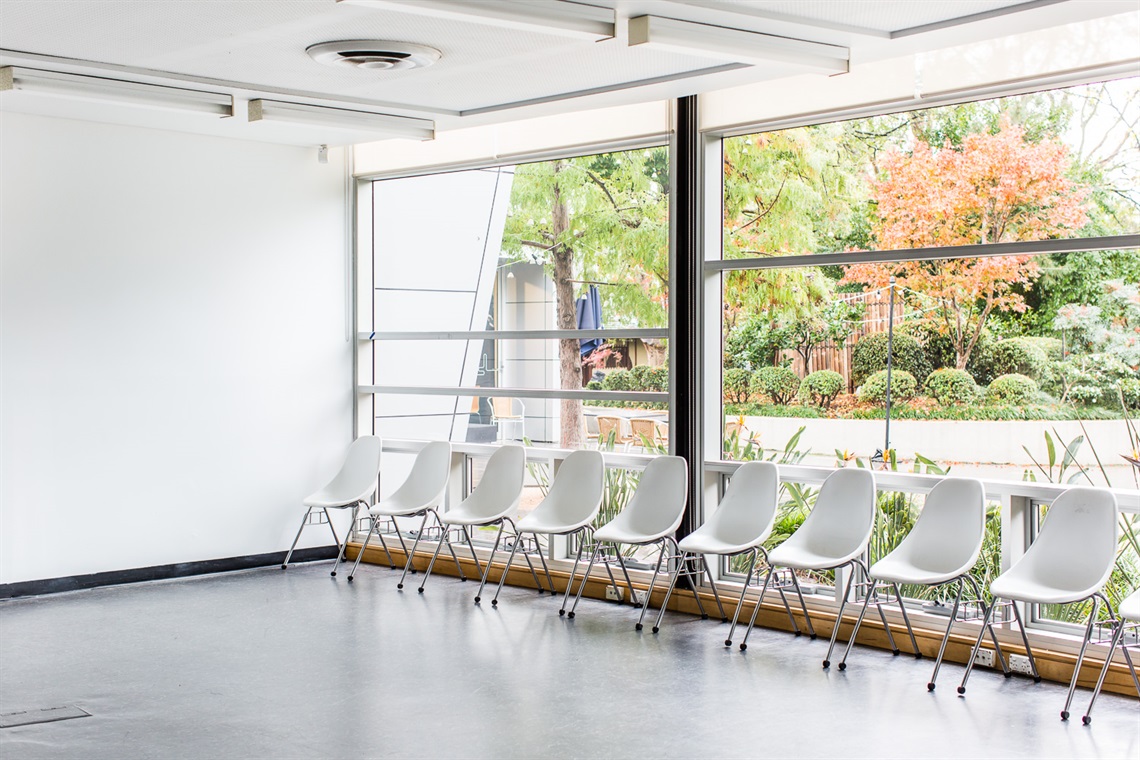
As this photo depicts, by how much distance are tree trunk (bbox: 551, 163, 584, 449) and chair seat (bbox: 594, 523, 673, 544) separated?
3.95ft

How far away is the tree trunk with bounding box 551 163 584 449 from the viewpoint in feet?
27.6

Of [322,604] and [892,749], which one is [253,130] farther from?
[892,749]

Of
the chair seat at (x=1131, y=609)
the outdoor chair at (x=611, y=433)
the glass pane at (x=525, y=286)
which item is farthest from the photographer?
the outdoor chair at (x=611, y=433)

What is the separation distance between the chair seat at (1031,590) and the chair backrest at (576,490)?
2.70 metres

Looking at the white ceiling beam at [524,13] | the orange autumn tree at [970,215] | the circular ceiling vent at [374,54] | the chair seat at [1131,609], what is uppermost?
the circular ceiling vent at [374,54]

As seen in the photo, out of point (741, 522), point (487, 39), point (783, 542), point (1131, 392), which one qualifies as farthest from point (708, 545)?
point (487, 39)

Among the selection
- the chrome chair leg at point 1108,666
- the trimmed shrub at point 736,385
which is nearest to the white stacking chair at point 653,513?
the trimmed shrub at point 736,385

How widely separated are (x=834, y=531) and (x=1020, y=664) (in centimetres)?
119

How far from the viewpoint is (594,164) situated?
8242mm

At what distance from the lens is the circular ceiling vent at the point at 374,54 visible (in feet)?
19.3

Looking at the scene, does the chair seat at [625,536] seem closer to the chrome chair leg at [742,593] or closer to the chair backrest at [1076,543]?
the chrome chair leg at [742,593]

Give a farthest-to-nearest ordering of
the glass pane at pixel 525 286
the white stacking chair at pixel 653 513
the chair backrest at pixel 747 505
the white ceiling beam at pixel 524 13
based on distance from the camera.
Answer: the glass pane at pixel 525 286 → the white stacking chair at pixel 653 513 → the chair backrest at pixel 747 505 → the white ceiling beam at pixel 524 13

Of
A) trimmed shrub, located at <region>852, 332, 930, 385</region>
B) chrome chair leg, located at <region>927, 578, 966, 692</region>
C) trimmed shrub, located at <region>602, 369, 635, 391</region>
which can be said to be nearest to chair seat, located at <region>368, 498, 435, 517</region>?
trimmed shrub, located at <region>602, 369, 635, 391</region>

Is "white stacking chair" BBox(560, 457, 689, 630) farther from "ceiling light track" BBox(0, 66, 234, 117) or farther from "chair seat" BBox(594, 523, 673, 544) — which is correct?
"ceiling light track" BBox(0, 66, 234, 117)
